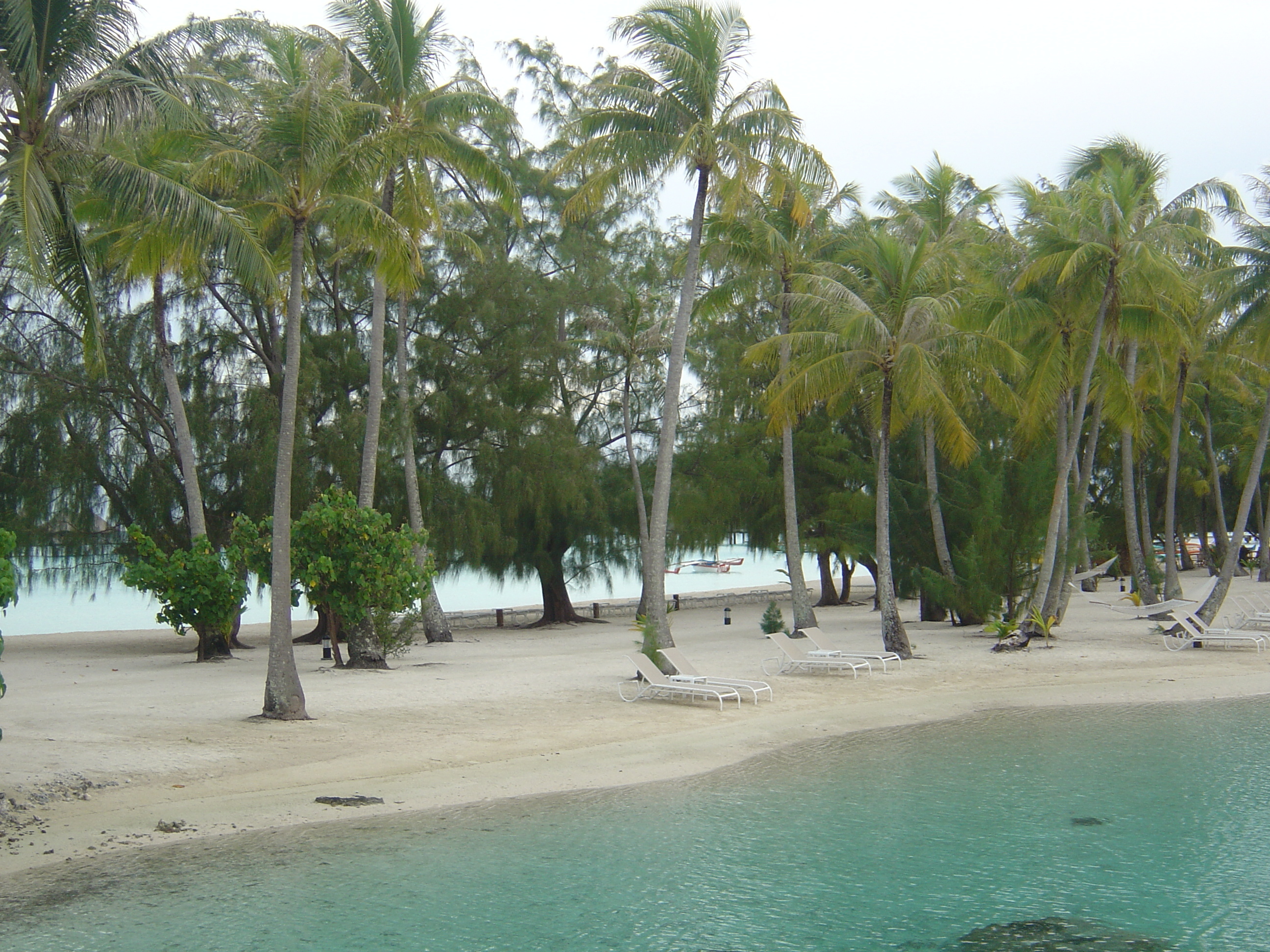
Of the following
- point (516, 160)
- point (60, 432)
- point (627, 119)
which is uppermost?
point (516, 160)

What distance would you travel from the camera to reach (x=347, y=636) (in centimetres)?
1959

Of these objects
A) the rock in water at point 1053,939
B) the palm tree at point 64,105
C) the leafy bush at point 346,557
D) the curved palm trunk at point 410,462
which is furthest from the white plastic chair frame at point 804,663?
the palm tree at point 64,105

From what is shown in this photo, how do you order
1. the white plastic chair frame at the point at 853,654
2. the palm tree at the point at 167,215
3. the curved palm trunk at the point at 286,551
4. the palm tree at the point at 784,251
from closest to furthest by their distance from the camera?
the palm tree at the point at 167,215 < the curved palm trunk at the point at 286,551 < the white plastic chair frame at the point at 853,654 < the palm tree at the point at 784,251

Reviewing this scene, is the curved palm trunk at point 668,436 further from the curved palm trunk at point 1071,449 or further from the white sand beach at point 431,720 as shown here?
the curved palm trunk at point 1071,449

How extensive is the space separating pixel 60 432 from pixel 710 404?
18.8 meters

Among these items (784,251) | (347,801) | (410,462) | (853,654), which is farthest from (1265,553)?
(347,801)

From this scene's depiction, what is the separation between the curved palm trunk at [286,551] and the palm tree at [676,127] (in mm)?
5429

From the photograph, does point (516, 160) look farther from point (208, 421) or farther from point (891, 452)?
point (891, 452)

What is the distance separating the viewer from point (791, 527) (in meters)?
23.6

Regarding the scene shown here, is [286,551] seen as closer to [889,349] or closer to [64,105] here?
[64,105]

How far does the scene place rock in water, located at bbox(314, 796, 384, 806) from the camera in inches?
383

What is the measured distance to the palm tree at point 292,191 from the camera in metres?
12.5

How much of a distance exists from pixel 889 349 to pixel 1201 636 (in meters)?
8.53

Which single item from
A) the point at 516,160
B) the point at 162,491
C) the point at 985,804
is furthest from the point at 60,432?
the point at 985,804
